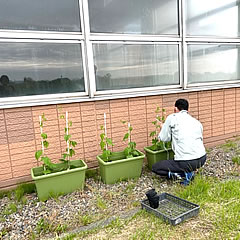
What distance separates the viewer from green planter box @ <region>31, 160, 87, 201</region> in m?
2.51

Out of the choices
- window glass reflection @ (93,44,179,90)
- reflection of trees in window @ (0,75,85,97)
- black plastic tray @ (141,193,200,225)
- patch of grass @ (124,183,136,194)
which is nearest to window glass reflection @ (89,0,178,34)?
window glass reflection @ (93,44,179,90)

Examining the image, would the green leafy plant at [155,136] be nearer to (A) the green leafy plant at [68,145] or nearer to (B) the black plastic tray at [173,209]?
(B) the black plastic tray at [173,209]

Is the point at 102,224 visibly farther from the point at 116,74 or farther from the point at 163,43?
the point at 163,43

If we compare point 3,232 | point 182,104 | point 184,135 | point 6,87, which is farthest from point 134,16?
point 3,232

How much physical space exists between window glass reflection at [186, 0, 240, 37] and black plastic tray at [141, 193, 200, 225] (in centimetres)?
271

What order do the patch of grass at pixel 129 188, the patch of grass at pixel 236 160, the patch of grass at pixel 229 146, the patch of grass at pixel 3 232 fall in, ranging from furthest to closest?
the patch of grass at pixel 229 146
the patch of grass at pixel 236 160
the patch of grass at pixel 129 188
the patch of grass at pixel 3 232

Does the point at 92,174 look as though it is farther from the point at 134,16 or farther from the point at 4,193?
the point at 134,16

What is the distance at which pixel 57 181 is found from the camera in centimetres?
258

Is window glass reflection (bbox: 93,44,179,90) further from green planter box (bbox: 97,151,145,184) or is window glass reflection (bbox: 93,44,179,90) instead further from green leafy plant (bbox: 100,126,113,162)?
green planter box (bbox: 97,151,145,184)

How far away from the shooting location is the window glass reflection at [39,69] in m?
2.78

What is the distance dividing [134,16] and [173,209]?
8.69 feet

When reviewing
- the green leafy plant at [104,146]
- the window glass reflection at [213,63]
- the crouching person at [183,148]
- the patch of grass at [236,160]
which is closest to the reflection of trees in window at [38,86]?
the green leafy plant at [104,146]

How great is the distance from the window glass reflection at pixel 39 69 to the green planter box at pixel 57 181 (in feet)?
3.30

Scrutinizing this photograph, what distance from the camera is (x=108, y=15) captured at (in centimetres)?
324
